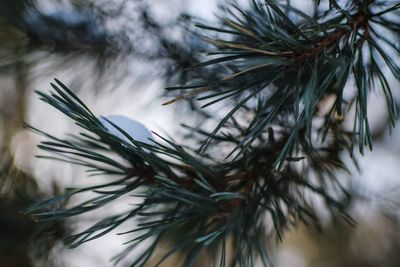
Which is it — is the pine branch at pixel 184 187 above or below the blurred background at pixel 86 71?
below

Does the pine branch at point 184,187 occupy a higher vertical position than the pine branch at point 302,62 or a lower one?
lower

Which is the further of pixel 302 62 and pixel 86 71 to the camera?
pixel 86 71

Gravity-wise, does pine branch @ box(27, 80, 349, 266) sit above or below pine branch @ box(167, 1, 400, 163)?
below

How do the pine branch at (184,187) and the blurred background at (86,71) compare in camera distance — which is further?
the blurred background at (86,71)

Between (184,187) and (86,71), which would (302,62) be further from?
(86,71)

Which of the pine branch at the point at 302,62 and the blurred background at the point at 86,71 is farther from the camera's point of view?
the blurred background at the point at 86,71

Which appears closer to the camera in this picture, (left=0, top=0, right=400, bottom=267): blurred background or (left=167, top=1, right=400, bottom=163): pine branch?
(left=167, top=1, right=400, bottom=163): pine branch

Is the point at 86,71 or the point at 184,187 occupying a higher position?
the point at 86,71

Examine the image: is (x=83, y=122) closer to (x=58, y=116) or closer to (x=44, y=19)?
(x=44, y=19)

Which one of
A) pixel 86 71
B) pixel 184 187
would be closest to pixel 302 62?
pixel 184 187

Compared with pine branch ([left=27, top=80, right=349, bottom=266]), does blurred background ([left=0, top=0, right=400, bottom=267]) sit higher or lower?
higher

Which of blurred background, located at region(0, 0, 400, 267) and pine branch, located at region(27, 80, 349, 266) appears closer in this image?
pine branch, located at region(27, 80, 349, 266)
